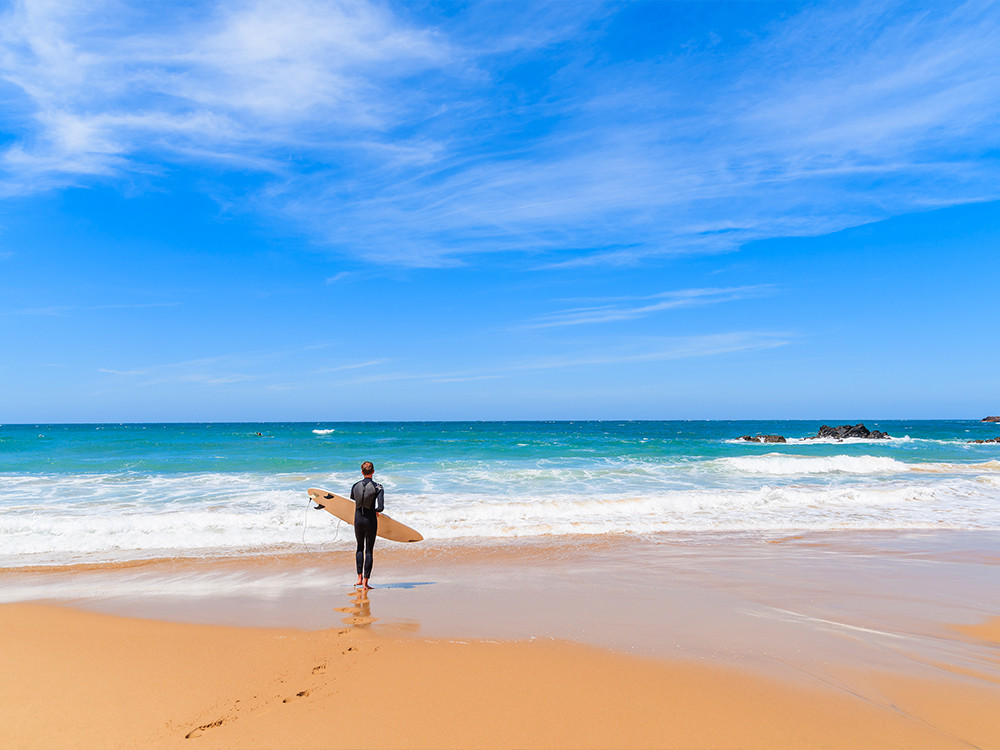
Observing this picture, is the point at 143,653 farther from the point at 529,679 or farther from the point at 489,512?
the point at 489,512

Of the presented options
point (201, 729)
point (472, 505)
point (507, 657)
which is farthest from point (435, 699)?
point (472, 505)

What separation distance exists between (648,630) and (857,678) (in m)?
1.86

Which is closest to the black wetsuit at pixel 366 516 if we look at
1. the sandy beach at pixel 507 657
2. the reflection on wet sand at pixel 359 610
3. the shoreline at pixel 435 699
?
the reflection on wet sand at pixel 359 610

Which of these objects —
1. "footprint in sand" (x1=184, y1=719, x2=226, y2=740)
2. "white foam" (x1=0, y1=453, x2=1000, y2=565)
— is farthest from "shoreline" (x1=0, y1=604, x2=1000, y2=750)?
"white foam" (x1=0, y1=453, x2=1000, y2=565)

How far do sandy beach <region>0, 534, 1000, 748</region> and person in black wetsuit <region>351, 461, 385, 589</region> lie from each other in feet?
1.32

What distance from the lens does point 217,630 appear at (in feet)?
19.1

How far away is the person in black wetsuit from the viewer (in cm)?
744

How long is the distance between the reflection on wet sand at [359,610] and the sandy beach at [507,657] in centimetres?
5

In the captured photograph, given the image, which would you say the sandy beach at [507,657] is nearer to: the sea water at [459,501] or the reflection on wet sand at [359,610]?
the reflection on wet sand at [359,610]

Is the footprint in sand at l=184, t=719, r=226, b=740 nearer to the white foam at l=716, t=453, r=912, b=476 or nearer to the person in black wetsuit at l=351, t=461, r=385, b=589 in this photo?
the person in black wetsuit at l=351, t=461, r=385, b=589

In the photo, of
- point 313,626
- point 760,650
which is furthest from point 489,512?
point 760,650

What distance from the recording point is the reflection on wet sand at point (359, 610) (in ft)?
19.8

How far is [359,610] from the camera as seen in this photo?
654 centimetres

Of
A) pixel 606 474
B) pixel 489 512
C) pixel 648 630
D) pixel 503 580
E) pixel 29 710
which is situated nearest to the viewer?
pixel 29 710
